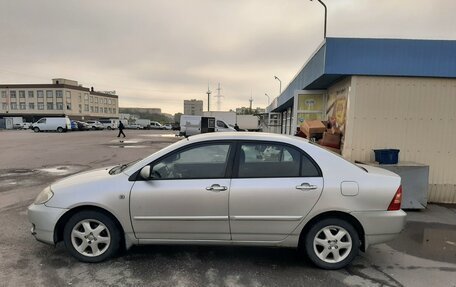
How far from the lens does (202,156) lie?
4074mm

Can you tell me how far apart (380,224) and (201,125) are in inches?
1158

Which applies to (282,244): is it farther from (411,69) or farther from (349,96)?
(411,69)

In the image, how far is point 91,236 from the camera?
12.9ft

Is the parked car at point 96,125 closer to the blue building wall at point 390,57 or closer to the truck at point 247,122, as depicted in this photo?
the truck at point 247,122

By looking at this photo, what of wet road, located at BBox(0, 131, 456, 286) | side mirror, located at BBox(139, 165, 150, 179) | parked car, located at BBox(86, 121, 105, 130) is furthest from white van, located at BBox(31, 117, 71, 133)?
side mirror, located at BBox(139, 165, 150, 179)

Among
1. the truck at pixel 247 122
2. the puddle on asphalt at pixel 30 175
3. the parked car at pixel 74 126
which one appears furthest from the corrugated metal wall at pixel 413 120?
the truck at pixel 247 122

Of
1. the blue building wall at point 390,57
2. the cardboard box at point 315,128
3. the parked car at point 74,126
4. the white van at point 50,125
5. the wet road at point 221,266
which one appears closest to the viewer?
the wet road at point 221,266

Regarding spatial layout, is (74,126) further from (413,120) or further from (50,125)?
(413,120)

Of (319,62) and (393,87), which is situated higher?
(319,62)

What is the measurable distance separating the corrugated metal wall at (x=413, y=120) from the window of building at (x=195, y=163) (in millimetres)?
4641

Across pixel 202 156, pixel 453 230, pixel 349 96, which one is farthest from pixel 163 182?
pixel 349 96

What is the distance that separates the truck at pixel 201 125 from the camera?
31469 mm

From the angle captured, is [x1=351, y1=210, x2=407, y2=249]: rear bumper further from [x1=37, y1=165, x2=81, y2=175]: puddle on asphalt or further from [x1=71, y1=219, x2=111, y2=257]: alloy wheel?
[x1=37, y1=165, x2=81, y2=175]: puddle on asphalt

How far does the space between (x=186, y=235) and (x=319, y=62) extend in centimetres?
615
